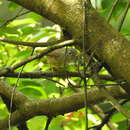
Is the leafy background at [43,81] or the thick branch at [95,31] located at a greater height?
the thick branch at [95,31]

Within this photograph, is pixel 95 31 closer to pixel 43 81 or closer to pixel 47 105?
pixel 47 105

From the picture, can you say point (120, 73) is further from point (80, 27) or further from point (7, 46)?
point (7, 46)

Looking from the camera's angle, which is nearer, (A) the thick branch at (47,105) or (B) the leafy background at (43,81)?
(A) the thick branch at (47,105)

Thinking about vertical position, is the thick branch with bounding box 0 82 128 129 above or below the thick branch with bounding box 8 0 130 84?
below

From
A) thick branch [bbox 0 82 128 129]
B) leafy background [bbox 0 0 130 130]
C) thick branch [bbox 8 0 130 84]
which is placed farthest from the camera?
leafy background [bbox 0 0 130 130]

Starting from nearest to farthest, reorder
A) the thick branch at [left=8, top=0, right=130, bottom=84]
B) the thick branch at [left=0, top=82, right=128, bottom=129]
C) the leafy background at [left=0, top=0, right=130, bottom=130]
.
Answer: the thick branch at [left=8, top=0, right=130, bottom=84] < the thick branch at [left=0, top=82, right=128, bottom=129] < the leafy background at [left=0, top=0, right=130, bottom=130]

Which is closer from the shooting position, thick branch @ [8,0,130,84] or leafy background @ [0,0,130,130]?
thick branch @ [8,0,130,84]

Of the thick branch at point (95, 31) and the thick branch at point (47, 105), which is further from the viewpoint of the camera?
the thick branch at point (47, 105)

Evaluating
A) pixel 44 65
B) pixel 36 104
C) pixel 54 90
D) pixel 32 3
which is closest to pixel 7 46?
pixel 44 65

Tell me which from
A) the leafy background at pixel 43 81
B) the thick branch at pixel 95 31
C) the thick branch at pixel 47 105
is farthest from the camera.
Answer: the leafy background at pixel 43 81

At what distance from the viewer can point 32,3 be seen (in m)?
0.77

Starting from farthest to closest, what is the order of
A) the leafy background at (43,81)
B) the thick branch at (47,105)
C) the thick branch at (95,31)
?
the leafy background at (43,81), the thick branch at (47,105), the thick branch at (95,31)

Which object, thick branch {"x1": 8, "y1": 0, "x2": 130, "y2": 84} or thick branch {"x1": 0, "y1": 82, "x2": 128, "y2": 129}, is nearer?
thick branch {"x1": 8, "y1": 0, "x2": 130, "y2": 84}

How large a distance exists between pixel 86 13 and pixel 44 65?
0.81 meters
